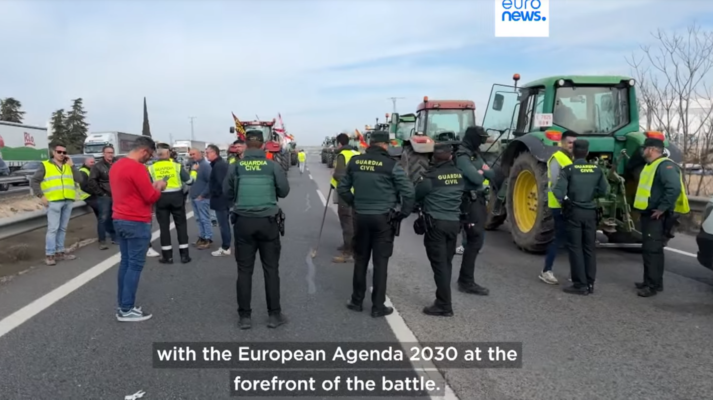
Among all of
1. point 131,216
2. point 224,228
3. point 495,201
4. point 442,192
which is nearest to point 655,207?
point 442,192

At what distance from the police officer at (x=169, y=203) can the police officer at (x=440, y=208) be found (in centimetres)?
391

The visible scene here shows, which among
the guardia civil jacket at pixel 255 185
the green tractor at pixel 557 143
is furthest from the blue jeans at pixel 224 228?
the green tractor at pixel 557 143

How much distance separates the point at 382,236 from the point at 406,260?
8.68 ft

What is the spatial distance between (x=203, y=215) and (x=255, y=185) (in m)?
Result: 4.17

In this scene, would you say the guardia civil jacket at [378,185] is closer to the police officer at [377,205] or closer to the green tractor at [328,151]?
the police officer at [377,205]

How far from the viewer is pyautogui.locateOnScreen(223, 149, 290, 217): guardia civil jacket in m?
5.14

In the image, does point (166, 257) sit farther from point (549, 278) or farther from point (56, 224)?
point (549, 278)

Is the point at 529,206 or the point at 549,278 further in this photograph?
the point at 529,206

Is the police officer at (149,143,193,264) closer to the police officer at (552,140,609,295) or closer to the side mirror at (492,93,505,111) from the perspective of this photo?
the police officer at (552,140,609,295)

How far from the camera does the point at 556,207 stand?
21.2 feet

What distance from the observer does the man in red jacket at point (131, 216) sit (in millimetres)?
5234

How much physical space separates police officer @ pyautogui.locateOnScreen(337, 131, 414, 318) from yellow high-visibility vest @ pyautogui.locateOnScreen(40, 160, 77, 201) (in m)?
4.89

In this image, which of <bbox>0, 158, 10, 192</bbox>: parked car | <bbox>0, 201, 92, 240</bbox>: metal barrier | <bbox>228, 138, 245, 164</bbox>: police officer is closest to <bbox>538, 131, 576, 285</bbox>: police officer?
<bbox>228, 138, 245, 164</bbox>: police officer

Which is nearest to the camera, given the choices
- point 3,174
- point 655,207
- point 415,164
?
point 655,207
